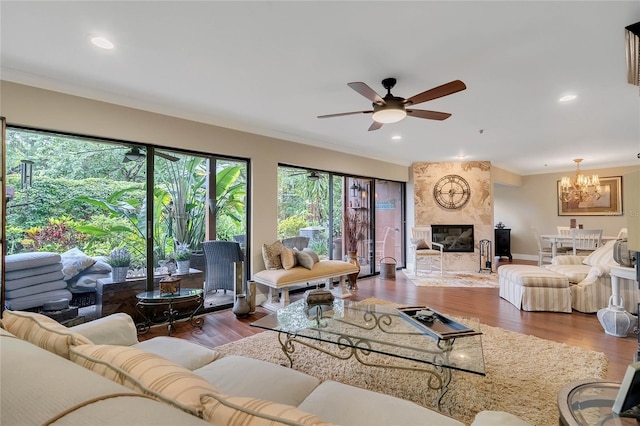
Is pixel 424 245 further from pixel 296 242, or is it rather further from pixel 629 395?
pixel 629 395

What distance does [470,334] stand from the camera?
84.7 inches

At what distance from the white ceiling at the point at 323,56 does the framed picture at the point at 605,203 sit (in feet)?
14.6

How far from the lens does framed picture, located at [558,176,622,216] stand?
7539 mm

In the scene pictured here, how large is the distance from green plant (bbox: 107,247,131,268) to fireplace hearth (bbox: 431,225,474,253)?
612cm

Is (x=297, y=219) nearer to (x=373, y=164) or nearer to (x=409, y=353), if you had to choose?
(x=373, y=164)

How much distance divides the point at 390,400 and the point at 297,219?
13.3 ft

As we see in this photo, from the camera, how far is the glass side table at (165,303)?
314 cm

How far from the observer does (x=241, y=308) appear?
3791 mm

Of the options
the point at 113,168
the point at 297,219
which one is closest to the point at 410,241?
the point at 297,219

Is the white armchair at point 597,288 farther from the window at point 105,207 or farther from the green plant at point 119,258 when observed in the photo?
the green plant at point 119,258

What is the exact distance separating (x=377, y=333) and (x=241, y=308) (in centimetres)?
205

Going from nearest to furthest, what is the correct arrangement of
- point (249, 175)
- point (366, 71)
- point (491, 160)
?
point (366, 71), point (249, 175), point (491, 160)

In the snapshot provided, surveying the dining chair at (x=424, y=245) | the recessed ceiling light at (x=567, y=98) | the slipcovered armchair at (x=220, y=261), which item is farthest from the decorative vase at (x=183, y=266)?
the recessed ceiling light at (x=567, y=98)

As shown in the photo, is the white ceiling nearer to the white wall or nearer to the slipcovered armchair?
the white wall
